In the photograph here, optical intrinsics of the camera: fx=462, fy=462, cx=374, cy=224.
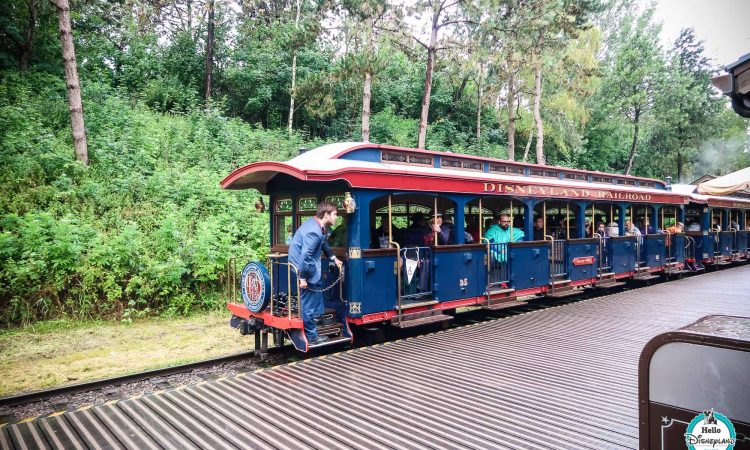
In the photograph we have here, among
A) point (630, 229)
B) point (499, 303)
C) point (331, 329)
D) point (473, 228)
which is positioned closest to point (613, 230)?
point (630, 229)

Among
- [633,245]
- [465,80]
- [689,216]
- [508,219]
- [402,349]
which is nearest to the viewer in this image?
[402,349]

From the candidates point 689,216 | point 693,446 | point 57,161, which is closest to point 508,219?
point 693,446

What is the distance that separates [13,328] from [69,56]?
7.42 meters

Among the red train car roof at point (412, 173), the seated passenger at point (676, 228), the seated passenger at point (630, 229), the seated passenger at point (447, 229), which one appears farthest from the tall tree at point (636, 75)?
the seated passenger at point (447, 229)

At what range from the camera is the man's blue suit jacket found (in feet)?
19.9

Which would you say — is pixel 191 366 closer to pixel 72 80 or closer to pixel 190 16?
pixel 72 80

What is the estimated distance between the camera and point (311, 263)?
6.11 meters

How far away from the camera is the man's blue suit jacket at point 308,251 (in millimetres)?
6066

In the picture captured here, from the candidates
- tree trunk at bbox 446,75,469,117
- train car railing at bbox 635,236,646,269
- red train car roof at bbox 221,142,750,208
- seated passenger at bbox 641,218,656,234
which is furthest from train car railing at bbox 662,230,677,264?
tree trunk at bbox 446,75,469,117

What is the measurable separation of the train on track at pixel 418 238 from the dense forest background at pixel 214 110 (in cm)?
270

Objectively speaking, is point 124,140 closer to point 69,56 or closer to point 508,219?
point 69,56

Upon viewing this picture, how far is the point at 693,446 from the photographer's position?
7.94 ft

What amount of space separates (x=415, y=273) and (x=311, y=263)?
85.7 inches

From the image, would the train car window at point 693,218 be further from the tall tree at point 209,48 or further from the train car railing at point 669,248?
the tall tree at point 209,48
